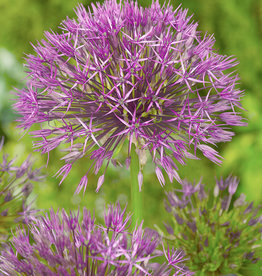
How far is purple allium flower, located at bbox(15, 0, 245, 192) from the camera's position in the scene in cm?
99

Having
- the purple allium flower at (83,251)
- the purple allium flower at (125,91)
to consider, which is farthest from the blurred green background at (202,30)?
the purple allium flower at (83,251)

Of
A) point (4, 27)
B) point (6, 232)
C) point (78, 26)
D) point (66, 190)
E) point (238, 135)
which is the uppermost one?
point (4, 27)

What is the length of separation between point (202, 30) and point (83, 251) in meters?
2.51

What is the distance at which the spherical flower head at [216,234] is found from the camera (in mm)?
1269

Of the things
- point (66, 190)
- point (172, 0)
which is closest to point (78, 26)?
point (172, 0)

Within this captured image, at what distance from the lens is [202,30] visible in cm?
312

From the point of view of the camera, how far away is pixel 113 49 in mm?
1029

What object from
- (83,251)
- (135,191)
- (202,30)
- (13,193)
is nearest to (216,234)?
(135,191)

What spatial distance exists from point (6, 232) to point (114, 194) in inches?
84.6

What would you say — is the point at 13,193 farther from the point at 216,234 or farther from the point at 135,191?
the point at 216,234

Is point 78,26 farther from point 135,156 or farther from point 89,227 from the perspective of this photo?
point 89,227

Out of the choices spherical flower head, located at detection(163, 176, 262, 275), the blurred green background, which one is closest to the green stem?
spherical flower head, located at detection(163, 176, 262, 275)

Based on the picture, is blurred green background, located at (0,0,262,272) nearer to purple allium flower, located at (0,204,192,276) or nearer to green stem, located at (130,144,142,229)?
green stem, located at (130,144,142,229)

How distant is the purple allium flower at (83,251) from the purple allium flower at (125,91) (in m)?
0.12
